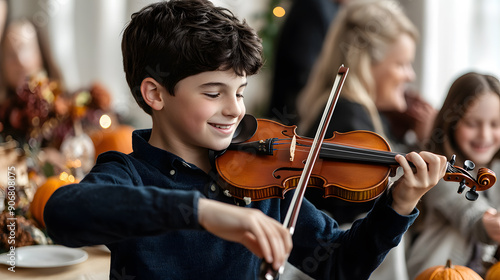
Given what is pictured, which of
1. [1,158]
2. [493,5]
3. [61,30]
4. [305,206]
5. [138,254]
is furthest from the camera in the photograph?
[61,30]

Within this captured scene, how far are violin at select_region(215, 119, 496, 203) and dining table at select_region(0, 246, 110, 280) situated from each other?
362 mm

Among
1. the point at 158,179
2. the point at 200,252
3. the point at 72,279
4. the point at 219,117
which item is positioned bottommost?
the point at 72,279

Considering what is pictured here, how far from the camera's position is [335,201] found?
1620 millimetres

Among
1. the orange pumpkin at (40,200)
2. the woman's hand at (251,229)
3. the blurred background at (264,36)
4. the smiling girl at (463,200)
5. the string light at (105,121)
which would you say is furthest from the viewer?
the blurred background at (264,36)

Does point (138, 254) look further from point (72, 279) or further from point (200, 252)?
point (72, 279)

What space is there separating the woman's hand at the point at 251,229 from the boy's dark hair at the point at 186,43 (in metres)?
0.30

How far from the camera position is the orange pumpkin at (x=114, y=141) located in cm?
171

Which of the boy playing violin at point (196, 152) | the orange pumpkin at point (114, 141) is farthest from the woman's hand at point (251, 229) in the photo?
the orange pumpkin at point (114, 141)

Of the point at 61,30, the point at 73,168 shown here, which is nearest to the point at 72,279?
the point at 73,168

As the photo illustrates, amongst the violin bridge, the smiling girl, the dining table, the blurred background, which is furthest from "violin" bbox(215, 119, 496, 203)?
the blurred background

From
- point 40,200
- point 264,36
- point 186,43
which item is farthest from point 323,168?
point 264,36

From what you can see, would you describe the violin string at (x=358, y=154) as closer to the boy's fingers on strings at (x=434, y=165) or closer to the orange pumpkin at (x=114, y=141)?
the boy's fingers on strings at (x=434, y=165)

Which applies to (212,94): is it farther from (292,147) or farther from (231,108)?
(292,147)

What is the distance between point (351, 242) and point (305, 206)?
0.37 feet
